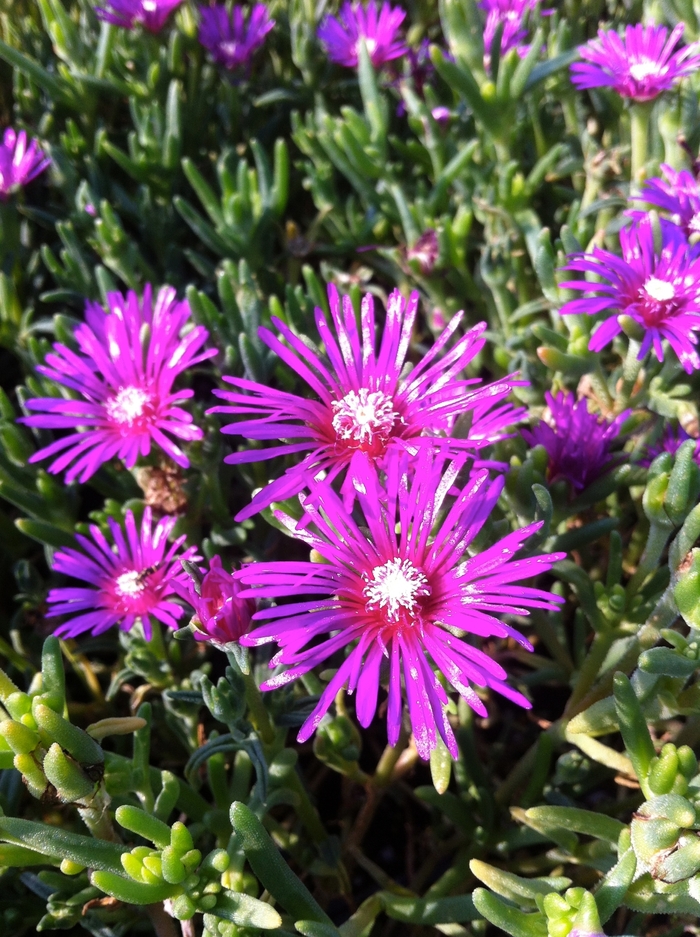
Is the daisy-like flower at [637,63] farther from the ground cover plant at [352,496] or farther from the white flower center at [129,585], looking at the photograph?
the white flower center at [129,585]

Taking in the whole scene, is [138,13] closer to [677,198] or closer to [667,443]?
[677,198]

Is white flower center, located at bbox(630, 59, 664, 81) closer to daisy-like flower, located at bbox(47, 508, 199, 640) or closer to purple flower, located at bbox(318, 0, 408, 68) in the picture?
purple flower, located at bbox(318, 0, 408, 68)

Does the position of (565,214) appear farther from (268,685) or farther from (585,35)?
(268,685)

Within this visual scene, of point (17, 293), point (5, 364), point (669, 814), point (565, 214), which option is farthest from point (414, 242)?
point (669, 814)

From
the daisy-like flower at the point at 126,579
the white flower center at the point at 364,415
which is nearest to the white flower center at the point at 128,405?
the daisy-like flower at the point at 126,579

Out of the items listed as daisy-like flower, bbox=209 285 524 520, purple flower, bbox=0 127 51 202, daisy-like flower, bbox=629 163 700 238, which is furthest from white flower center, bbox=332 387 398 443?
purple flower, bbox=0 127 51 202

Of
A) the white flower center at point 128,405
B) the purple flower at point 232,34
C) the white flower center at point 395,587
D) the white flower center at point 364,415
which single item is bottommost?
the white flower center at point 395,587
